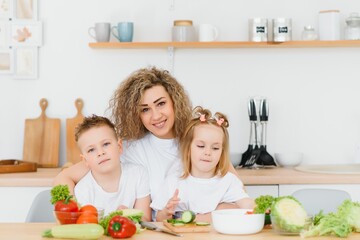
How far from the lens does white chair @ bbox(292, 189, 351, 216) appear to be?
126 inches

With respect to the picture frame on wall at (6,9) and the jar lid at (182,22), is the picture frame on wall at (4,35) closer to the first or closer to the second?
the picture frame on wall at (6,9)

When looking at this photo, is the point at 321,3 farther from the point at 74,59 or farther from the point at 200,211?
the point at 200,211

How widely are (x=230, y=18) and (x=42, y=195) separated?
1.82m

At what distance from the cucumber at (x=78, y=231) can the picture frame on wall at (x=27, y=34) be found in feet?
7.51

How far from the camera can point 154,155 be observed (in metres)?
3.21

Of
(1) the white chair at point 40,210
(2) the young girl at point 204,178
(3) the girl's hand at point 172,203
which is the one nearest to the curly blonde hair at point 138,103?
(2) the young girl at point 204,178

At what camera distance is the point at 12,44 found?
4422 millimetres

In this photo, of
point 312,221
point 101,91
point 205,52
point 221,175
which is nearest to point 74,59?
point 101,91

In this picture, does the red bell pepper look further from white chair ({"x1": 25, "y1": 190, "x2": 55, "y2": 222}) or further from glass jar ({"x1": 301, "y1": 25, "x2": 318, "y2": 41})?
glass jar ({"x1": 301, "y1": 25, "x2": 318, "y2": 41})

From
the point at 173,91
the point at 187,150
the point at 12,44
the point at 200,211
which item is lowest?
the point at 200,211

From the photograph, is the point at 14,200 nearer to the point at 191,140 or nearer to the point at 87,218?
the point at 191,140

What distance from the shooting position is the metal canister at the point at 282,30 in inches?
168

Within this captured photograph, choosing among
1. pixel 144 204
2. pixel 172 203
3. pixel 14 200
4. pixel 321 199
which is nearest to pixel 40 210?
pixel 144 204

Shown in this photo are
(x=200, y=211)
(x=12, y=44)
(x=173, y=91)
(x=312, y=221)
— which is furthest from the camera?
(x=12, y=44)
